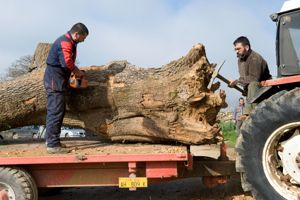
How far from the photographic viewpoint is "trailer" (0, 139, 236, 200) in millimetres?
5422

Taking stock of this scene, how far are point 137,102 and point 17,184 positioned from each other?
197cm

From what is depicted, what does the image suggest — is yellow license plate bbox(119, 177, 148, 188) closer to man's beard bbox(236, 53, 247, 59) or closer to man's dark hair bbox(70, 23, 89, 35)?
man's dark hair bbox(70, 23, 89, 35)

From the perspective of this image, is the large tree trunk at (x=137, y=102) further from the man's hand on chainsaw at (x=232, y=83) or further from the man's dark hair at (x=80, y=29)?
the man's dark hair at (x=80, y=29)

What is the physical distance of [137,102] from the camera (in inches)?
250

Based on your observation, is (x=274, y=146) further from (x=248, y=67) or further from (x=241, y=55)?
(x=241, y=55)

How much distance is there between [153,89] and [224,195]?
1.83m

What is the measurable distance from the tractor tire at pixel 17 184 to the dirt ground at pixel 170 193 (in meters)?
1.56

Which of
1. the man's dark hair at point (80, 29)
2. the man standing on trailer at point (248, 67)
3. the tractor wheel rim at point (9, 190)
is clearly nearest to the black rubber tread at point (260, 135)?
the man standing on trailer at point (248, 67)

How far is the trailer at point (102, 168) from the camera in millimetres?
5422

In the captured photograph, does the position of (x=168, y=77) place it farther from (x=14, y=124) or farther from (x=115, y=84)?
(x=14, y=124)

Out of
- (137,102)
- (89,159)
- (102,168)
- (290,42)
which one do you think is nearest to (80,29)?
(137,102)

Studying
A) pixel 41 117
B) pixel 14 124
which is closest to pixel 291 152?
pixel 41 117

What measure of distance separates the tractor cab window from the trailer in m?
1.47

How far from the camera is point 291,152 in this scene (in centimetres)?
504
